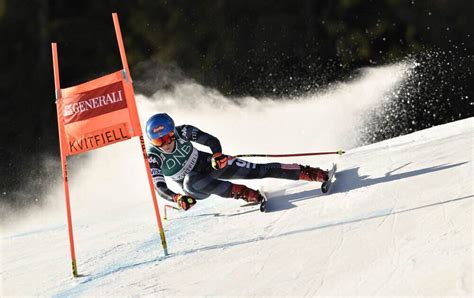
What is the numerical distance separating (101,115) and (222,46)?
1708 centimetres

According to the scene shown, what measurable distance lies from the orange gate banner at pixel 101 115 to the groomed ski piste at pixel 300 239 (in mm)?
908

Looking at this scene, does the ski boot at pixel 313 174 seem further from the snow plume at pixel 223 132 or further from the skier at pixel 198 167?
the snow plume at pixel 223 132

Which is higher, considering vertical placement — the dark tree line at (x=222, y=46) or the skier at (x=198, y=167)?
the dark tree line at (x=222, y=46)

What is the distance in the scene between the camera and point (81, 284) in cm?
441

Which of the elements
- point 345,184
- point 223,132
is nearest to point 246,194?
point 345,184

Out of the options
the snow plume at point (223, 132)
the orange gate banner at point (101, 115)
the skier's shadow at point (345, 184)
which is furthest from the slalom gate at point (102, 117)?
the snow plume at point (223, 132)

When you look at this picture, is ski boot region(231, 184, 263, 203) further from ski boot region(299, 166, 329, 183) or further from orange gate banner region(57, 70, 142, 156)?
orange gate banner region(57, 70, 142, 156)

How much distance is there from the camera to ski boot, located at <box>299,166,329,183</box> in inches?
213

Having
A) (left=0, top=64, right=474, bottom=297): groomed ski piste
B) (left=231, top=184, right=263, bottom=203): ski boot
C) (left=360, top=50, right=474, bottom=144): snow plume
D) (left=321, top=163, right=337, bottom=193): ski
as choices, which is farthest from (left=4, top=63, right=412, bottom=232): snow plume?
(left=360, top=50, right=474, bottom=144): snow plume

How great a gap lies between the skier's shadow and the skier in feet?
0.46

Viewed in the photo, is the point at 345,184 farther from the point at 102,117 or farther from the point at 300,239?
the point at 102,117

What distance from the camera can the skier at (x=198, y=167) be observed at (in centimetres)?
530

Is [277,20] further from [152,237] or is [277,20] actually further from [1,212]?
[152,237]

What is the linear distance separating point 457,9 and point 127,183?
13805 mm
